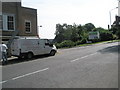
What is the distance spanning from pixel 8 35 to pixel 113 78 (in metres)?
19.3

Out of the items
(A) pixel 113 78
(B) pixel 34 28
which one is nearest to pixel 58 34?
(B) pixel 34 28

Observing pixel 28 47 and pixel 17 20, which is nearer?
pixel 28 47

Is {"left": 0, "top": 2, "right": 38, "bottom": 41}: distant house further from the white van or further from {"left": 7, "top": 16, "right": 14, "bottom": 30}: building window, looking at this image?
the white van

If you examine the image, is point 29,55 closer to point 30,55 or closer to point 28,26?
point 30,55

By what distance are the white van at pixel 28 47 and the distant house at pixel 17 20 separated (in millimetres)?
5140

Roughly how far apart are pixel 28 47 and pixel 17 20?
357 inches

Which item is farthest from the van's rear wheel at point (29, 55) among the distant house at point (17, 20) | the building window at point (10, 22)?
the building window at point (10, 22)

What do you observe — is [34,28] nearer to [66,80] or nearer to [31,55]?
[31,55]

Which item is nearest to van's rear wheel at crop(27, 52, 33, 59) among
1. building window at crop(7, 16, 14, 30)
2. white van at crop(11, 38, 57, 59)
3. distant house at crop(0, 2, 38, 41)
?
white van at crop(11, 38, 57, 59)

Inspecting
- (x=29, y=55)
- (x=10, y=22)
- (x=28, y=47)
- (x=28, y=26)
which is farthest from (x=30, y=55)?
(x=28, y=26)

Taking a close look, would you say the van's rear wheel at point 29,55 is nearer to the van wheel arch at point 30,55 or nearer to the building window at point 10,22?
the van wheel arch at point 30,55

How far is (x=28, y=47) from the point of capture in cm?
1845

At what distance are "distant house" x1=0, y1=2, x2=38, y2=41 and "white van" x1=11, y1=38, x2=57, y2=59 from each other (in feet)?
16.9

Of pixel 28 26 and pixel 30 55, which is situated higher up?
pixel 28 26
